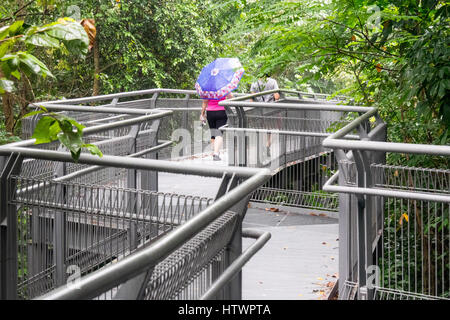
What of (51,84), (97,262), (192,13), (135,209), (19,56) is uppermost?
(192,13)

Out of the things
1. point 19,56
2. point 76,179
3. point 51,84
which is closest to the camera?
point 19,56

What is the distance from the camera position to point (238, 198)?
2.56 meters

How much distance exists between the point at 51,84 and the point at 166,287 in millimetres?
16948

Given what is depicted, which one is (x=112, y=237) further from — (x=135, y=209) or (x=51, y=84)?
(x=51, y=84)

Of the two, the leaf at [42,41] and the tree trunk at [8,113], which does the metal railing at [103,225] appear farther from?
the tree trunk at [8,113]

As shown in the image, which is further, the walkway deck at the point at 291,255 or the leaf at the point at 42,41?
the walkway deck at the point at 291,255

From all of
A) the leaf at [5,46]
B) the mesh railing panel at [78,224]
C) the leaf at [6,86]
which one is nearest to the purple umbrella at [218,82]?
the mesh railing panel at [78,224]

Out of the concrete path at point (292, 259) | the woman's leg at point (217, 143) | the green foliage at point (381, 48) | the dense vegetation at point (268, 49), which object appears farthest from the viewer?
the woman's leg at point (217, 143)

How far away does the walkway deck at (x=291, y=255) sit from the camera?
19.6 ft

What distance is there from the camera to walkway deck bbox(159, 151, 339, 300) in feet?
19.6

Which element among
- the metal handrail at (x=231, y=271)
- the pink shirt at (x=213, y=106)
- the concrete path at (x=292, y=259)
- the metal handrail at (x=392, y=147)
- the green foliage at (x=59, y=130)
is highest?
the pink shirt at (x=213, y=106)

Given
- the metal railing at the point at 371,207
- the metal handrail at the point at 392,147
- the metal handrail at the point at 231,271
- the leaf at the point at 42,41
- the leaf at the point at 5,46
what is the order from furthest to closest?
the metal railing at the point at 371,207
the metal handrail at the point at 392,147
the leaf at the point at 5,46
the leaf at the point at 42,41
the metal handrail at the point at 231,271

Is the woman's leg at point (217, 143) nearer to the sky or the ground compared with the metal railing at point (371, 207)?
nearer to the sky

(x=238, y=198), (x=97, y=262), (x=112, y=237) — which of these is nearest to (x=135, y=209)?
(x=112, y=237)
